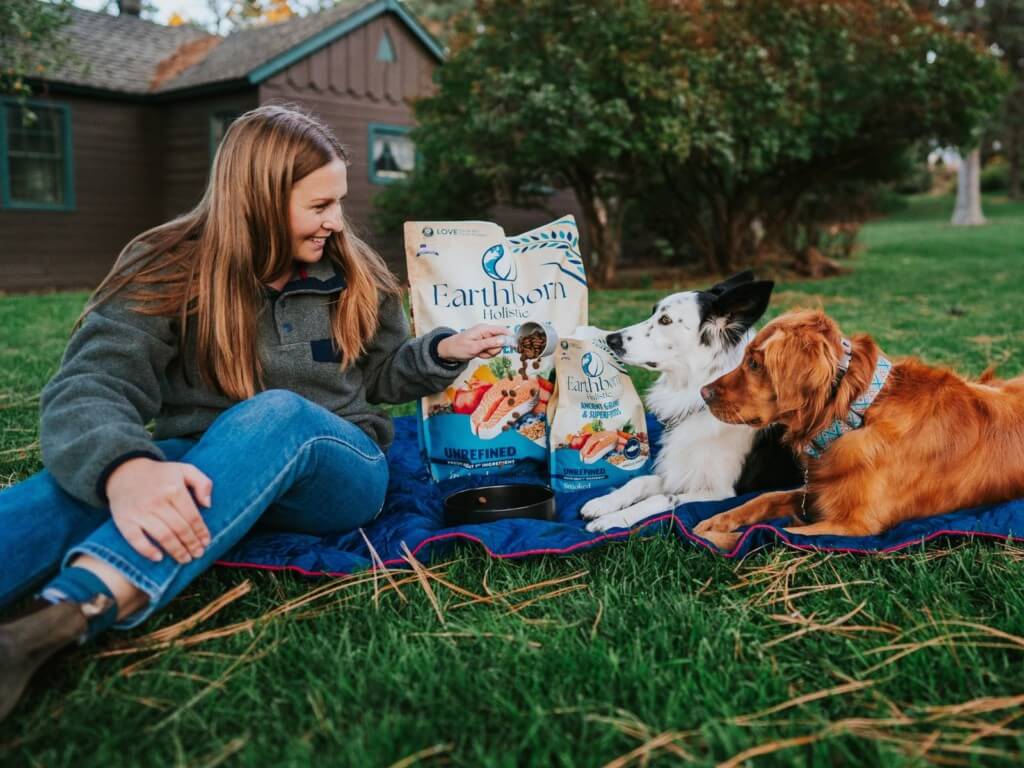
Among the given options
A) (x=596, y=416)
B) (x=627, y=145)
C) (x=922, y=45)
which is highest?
(x=922, y=45)

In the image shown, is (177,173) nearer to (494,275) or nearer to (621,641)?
(494,275)

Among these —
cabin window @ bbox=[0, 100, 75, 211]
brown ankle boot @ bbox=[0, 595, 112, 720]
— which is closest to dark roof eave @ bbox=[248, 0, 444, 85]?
cabin window @ bbox=[0, 100, 75, 211]

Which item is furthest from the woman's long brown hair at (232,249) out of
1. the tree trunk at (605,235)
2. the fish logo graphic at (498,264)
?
the tree trunk at (605,235)

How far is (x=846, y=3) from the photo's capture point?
35.2 ft

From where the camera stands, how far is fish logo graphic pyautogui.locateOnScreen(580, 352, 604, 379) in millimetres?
2957

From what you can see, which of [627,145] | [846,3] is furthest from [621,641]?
[846,3]

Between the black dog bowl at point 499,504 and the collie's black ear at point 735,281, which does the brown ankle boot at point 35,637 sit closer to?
the black dog bowl at point 499,504

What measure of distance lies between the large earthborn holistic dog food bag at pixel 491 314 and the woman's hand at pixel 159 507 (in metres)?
1.38

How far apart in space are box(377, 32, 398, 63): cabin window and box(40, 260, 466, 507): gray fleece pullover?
12.4 meters

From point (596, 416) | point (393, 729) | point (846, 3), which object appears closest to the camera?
point (393, 729)

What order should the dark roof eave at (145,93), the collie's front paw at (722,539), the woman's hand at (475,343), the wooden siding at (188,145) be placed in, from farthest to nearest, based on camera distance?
the wooden siding at (188,145)
the dark roof eave at (145,93)
the woman's hand at (475,343)
the collie's front paw at (722,539)

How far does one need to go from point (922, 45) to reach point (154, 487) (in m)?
12.0

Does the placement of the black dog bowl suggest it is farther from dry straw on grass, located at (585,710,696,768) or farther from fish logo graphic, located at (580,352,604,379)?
dry straw on grass, located at (585,710,696,768)

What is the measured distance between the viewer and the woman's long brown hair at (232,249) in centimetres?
217
